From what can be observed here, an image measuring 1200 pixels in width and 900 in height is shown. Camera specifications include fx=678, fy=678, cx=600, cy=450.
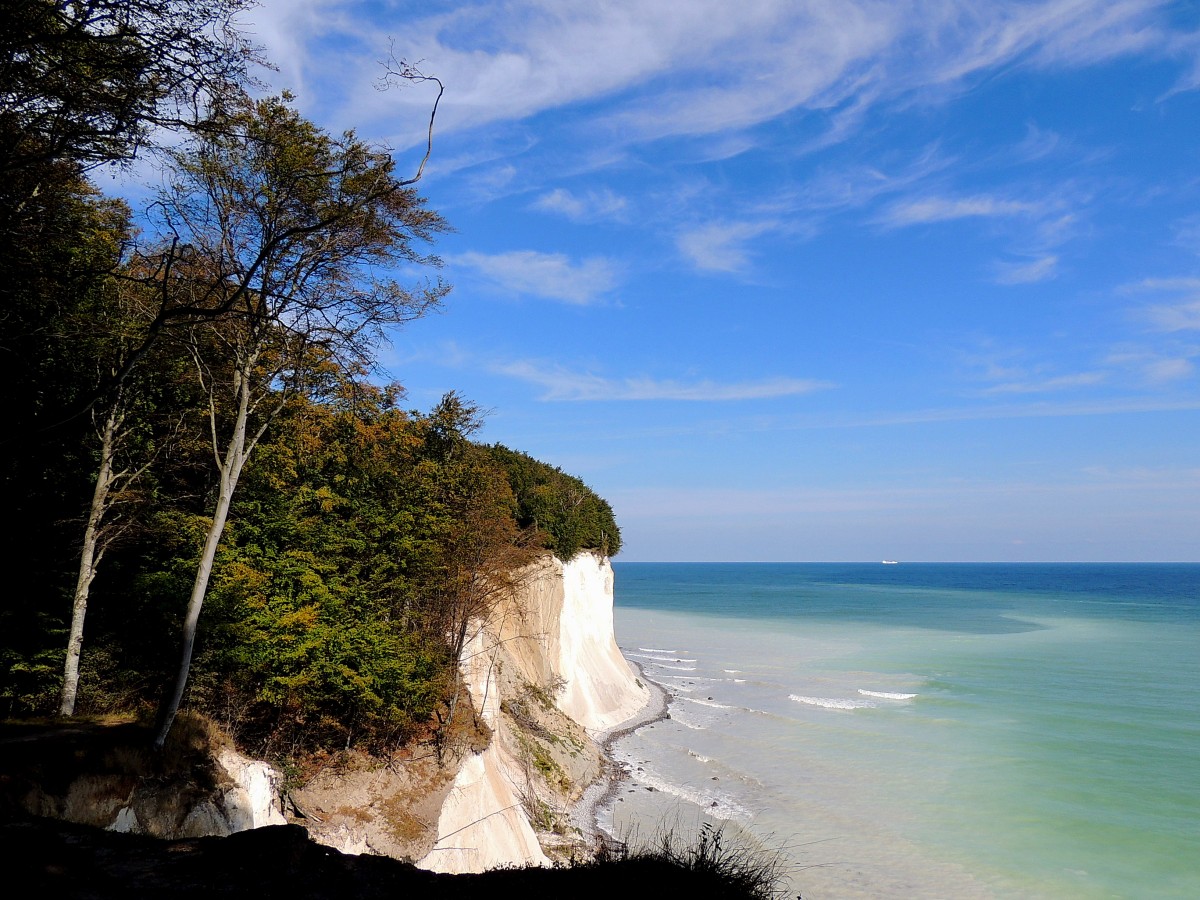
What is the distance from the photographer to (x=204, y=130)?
5.93 meters

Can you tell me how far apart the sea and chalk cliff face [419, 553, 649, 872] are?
212 centimetres

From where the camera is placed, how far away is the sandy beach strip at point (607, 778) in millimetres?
18906

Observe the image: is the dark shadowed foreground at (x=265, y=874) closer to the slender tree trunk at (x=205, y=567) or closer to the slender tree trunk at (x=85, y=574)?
the slender tree trunk at (x=205, y=567)

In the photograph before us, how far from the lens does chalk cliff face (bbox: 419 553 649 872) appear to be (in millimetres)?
14188

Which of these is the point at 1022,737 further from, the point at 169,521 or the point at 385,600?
the point at 169,521

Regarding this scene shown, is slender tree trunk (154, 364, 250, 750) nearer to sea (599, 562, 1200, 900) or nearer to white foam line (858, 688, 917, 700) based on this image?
sea (599, 562, 1200, 900)

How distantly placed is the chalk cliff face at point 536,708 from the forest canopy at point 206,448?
2.03m

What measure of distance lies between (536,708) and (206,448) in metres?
15.4

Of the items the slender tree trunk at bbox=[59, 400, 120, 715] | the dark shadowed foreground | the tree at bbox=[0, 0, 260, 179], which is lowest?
the dark shadowed foreground

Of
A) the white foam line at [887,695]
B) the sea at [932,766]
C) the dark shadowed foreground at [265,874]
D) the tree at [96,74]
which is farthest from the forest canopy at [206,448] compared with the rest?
the white foam line at [887,695]

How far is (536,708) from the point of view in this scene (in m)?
24.2

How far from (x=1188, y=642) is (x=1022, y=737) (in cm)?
4081

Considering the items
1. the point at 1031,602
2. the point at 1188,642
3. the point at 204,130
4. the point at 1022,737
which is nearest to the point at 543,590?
the point at 1022,737

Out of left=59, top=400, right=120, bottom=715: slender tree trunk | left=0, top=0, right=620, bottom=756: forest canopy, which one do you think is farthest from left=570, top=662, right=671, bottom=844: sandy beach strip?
left=59, top=400, right=120, bottom=715: slender tree trunk
